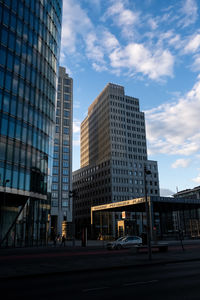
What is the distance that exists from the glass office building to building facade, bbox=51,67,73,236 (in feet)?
192

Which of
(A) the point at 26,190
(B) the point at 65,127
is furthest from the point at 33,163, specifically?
(B) the point at 65,127

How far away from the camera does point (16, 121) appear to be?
38719 millimetres

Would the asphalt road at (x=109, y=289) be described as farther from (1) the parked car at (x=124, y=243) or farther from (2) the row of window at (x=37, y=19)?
(2) the row of window at (x=37, y=19)

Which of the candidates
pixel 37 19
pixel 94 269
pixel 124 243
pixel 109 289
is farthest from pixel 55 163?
pixel 109 289

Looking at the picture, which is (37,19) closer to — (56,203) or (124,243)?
(124,243)

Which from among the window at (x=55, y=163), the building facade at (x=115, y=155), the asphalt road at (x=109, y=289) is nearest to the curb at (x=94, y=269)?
the asphalt road at (x=109, y=289)

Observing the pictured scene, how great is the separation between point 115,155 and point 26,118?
9069 centimetres

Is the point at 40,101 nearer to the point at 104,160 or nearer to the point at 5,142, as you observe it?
the point at 5,142

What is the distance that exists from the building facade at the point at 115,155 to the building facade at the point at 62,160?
21179 millimetres

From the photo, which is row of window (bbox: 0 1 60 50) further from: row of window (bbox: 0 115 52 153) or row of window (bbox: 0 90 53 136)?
row of window (bbox: 0 115 52 153)

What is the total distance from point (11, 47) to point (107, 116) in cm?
10032

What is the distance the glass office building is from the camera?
1479 inches

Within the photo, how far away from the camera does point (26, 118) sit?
41.0 meters

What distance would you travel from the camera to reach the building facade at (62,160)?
4161 inches
